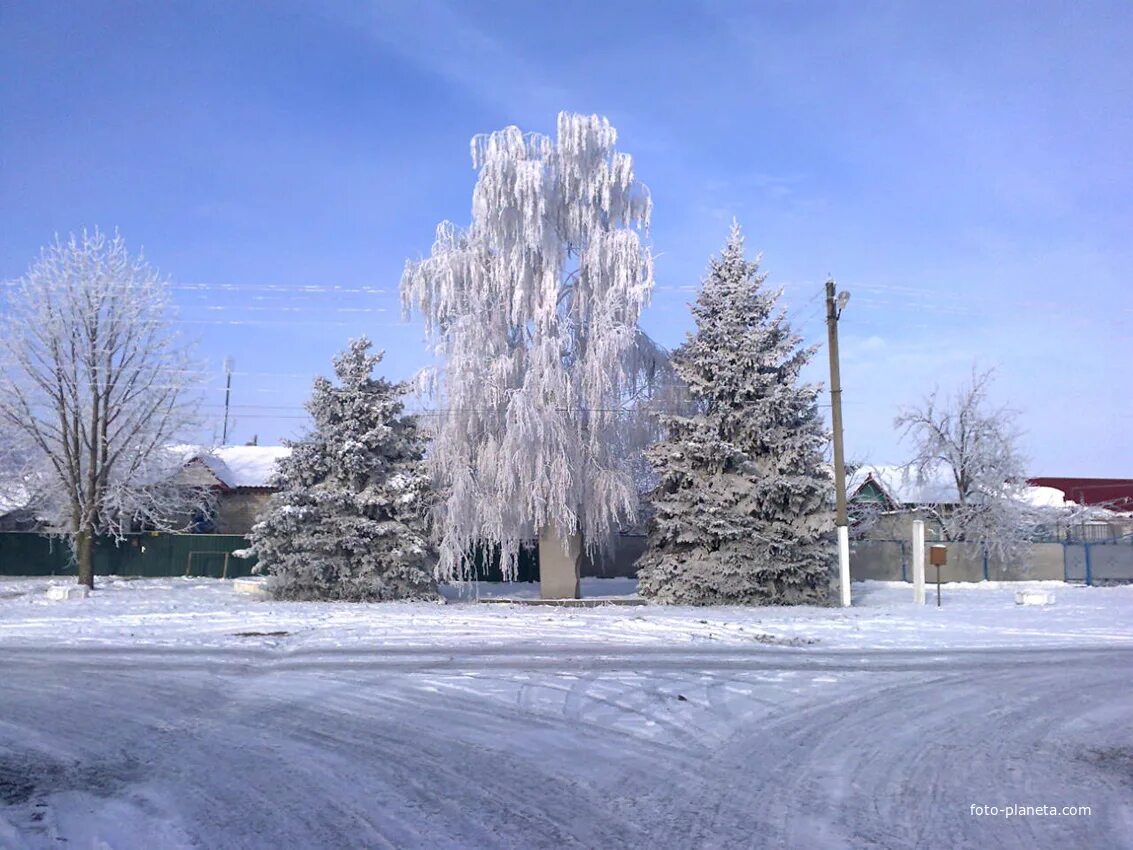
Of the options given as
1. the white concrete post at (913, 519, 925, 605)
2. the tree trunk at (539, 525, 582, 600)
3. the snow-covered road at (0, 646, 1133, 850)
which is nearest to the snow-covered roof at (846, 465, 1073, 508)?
the white concrete post at (913, 519, 925, 605)

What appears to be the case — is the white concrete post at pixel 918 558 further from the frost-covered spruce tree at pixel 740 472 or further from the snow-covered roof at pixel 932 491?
the snow-covered roof at pixel 932 491

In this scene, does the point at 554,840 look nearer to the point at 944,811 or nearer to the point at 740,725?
the point at 944,811

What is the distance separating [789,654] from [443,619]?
27.6ft

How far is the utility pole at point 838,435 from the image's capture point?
2686cm

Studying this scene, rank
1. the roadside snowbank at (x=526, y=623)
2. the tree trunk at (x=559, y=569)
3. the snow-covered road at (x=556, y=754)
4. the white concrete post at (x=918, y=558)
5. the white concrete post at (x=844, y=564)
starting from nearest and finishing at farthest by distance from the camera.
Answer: the snow-covered road at (x=556, y=754)
the roadside snowbank at (x=526, y=623)
the white concrete post at (x=918, y=558)
the white concrete post at (x=844, y=564)
the tree trunk at (x=559, y=569)

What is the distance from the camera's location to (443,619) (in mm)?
21047

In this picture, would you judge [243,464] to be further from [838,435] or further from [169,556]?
[838,435]

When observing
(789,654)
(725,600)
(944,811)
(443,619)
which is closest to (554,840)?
(944,811)

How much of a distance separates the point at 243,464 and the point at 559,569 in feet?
87.7

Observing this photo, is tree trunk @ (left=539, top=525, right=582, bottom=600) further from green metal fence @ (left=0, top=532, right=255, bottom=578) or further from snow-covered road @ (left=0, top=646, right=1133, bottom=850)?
green metal fence @ (left=0, top=532, right=255, bottom=578)

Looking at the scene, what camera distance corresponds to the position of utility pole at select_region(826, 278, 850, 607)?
26.9 m

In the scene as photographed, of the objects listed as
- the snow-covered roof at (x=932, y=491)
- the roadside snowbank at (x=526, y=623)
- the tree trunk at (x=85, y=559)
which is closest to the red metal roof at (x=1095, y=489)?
the snow-covered roof at (x=932, y=491)

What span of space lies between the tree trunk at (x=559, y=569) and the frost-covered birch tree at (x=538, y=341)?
0.33 metres

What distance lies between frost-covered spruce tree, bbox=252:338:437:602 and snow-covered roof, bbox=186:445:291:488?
1615 cm
